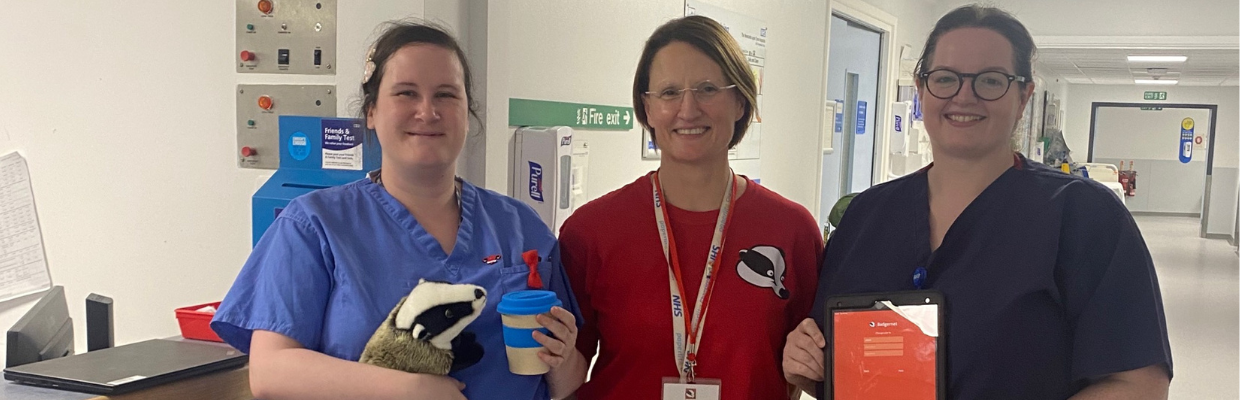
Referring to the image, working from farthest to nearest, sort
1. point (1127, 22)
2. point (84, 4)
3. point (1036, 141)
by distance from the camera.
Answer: point (1036, 141), point (1127, 22), point (84, 4)

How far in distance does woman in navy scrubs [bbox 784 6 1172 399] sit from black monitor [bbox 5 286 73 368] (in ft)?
4.56

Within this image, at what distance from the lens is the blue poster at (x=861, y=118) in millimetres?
6594

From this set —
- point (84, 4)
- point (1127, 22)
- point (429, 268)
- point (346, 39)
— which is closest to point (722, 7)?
point (346, 39)

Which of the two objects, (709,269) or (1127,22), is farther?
(1127,22)

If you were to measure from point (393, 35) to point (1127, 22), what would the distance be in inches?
272

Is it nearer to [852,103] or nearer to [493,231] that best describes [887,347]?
[493,231]

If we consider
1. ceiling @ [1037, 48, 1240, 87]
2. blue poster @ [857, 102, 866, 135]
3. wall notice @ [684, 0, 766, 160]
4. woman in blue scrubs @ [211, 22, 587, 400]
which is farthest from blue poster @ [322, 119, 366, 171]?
ceiling @ [1037, 48, 1240, 87]

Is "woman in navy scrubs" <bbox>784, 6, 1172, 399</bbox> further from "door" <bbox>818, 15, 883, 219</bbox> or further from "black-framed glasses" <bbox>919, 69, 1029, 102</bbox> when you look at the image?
"door" <bbox>818, 15, 883, 219</bbox>

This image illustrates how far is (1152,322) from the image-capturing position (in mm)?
1340

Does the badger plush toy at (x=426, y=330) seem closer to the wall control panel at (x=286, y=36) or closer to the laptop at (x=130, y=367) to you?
the laptop at (x=130, y=367)

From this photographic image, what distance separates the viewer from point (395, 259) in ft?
4.81

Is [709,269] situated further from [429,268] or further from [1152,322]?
[1152,322]

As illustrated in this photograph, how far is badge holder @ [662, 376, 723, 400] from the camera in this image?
1658 millimetres

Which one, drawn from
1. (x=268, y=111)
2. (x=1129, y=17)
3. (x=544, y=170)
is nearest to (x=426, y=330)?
(x=544, y=170)
